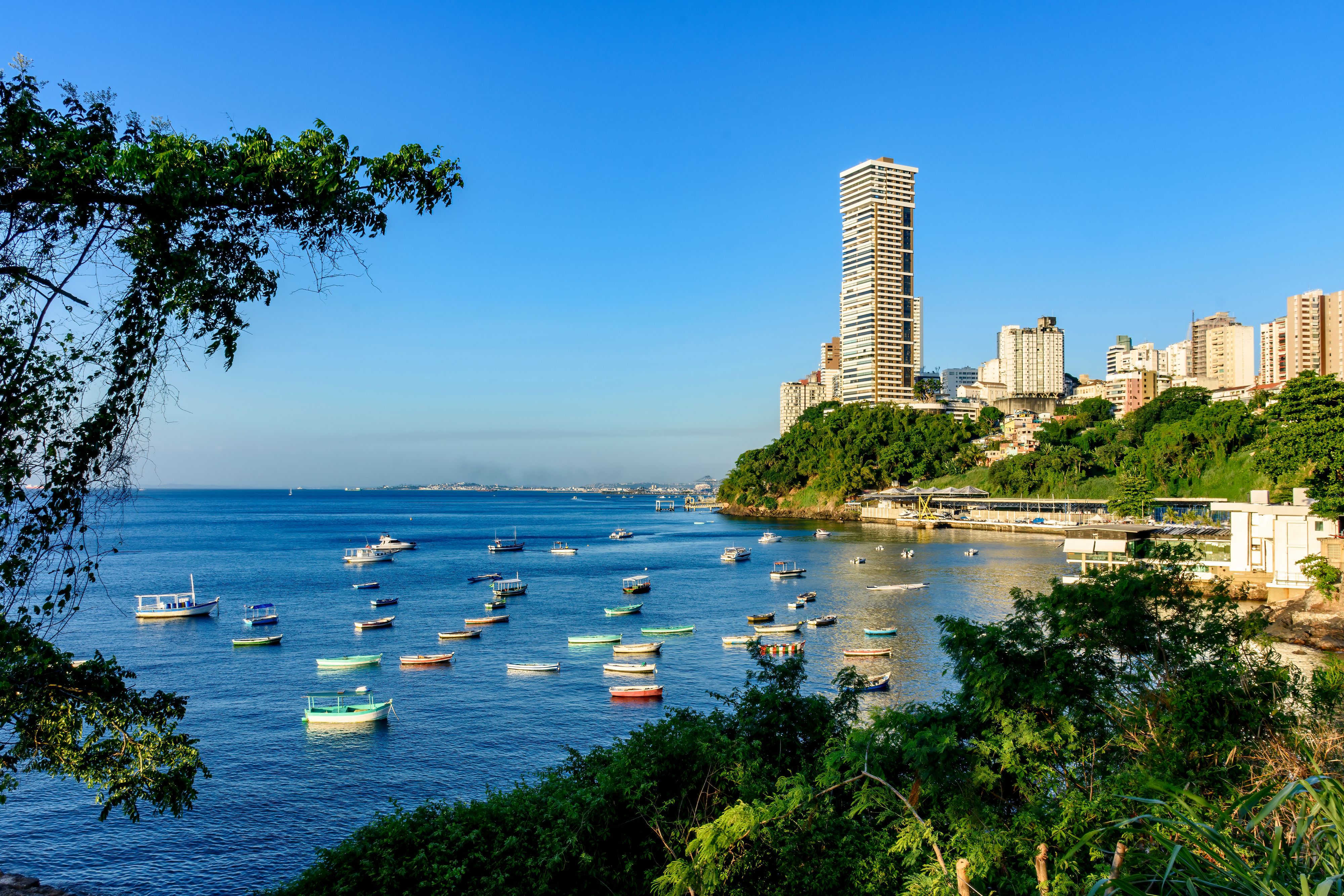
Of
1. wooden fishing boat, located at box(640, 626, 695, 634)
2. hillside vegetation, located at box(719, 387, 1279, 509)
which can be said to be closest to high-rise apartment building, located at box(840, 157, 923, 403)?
hillside vegetation, located at box(719, 387, 1279, 509)

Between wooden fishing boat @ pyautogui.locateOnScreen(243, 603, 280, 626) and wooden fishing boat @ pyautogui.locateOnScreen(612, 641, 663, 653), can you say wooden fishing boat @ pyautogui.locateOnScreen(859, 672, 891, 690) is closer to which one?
wooden fishing boat @ pyautogui.locateOnScreen(612, 641, 663, 653)

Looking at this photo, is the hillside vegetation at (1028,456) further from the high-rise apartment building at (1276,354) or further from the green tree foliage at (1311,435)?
the high-rise apartment building at (1276,354)

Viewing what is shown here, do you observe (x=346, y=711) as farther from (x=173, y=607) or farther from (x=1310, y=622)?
(x=1310, y=622)

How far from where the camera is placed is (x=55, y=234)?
5367 mm

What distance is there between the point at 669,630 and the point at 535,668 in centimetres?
900

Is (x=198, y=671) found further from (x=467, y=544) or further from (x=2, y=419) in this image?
(x=467, y=544)

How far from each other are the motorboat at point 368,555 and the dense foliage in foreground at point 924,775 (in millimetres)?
61361

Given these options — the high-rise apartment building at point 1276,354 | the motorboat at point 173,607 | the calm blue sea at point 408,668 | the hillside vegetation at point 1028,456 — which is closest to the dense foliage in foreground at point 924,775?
the calm blue sea at point 408,668

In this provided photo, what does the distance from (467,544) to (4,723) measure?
3477 inches

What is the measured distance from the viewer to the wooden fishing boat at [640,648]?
112 feet

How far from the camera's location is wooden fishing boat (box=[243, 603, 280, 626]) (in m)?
41.4

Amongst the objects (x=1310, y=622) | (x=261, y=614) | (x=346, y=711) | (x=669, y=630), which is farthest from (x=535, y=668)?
(x=1310, y=622)

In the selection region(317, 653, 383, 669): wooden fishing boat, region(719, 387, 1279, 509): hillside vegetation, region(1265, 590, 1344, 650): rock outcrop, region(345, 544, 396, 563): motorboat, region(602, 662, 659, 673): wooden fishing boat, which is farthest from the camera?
region(719, 387, 1279, 509): hillside vegetation

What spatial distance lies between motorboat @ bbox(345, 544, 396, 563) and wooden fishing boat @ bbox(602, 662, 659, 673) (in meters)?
44.7
